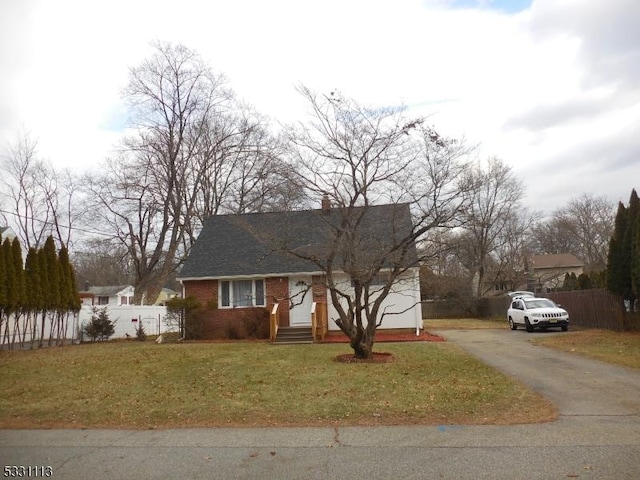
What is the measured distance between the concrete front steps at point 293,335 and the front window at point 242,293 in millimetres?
2312

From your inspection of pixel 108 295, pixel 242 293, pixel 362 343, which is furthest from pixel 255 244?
pixel 108 295

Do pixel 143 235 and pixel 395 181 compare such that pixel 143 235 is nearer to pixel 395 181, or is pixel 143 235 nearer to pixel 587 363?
pixel 395 181

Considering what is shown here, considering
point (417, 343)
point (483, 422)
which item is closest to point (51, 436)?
point (483, 422)

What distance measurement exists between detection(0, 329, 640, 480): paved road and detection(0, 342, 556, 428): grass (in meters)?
0.52

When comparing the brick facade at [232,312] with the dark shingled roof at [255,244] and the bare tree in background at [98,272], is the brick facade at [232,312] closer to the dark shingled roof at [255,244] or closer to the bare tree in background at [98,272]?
the dark shingled roof at [255,244]

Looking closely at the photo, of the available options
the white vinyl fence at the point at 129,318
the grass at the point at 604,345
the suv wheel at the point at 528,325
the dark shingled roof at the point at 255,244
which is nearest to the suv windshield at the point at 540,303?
the suv wheel at the point at 528,325

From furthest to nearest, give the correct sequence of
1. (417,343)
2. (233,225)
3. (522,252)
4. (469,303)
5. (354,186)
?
(522,252), (469,303), (233,225), (417,343), (354,186)

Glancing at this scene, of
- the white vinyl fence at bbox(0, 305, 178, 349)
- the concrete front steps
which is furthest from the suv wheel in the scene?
the white vinyl fence at bbox(0, 305, 178, 349)

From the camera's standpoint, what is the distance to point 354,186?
47.2ft

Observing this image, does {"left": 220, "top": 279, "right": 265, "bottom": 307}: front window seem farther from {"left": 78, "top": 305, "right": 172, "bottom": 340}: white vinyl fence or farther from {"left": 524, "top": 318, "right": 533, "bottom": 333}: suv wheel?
{"left": 524, "top": 318, "right": 533, "bottom": 333}: suv wheel

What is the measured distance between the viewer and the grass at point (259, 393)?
26.5 feet

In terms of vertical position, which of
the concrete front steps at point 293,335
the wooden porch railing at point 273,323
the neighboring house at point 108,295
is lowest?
the concrete front steps at point 293,335

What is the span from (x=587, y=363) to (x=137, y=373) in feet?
35.3

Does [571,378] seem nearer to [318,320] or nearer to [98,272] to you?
[318,320]
